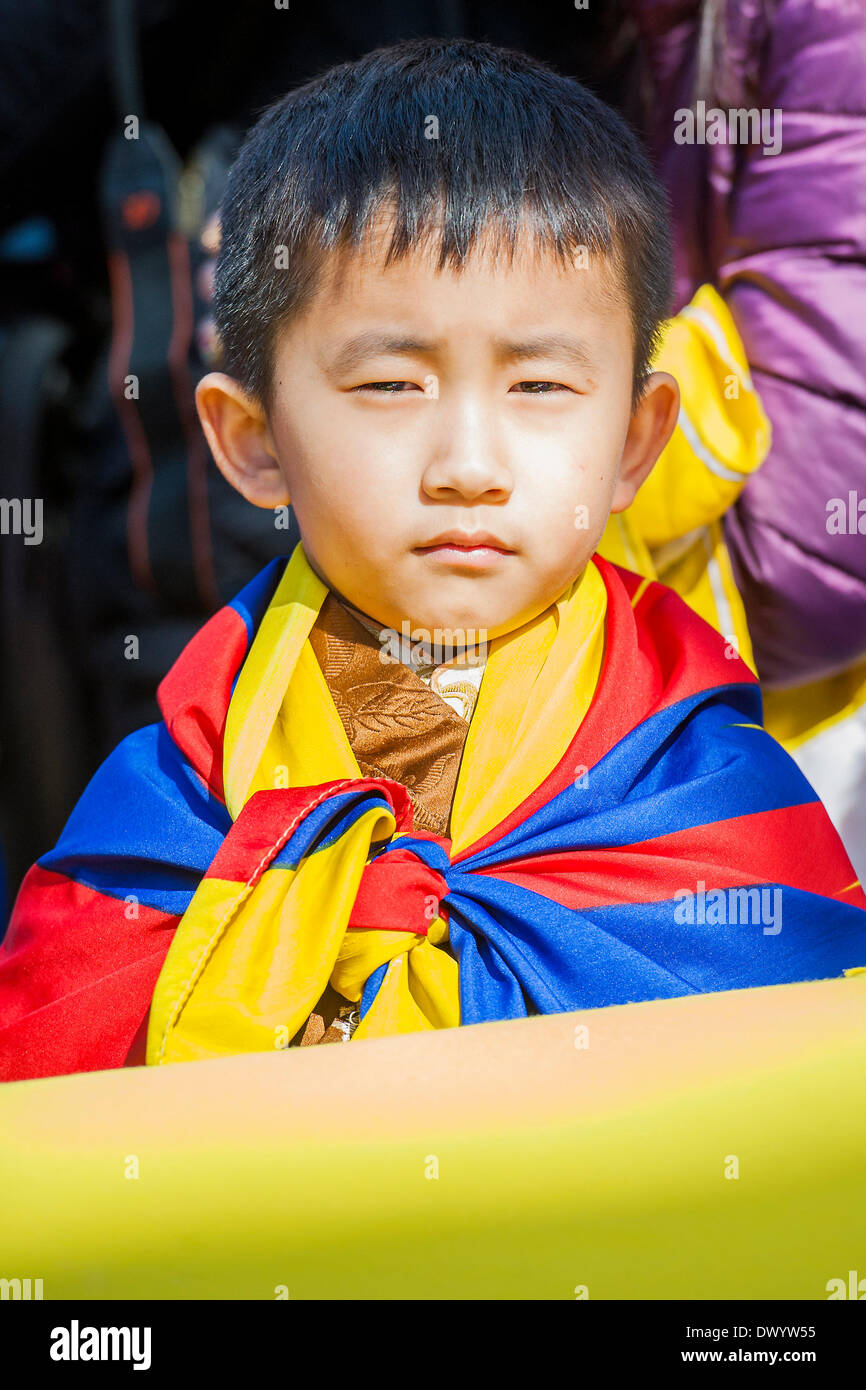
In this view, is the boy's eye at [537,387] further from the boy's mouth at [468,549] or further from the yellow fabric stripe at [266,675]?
the yellow fabric stripe at [266,675]

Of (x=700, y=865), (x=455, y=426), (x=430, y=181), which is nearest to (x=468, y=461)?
(x=455, y=426)

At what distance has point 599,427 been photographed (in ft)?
2.79

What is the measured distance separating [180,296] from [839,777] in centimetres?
83

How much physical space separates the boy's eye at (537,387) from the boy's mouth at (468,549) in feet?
0.29

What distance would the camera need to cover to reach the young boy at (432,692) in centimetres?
80

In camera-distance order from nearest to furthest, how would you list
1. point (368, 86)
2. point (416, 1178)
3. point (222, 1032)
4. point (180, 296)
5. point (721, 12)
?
point (416, 1178)
point (222, 1032)
point (368, 86)
point (721, 12)
point (180, 296)

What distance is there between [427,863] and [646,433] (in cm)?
35

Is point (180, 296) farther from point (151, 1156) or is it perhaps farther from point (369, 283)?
point (151, 1156)

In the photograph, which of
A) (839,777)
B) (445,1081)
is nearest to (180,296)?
(839,777)

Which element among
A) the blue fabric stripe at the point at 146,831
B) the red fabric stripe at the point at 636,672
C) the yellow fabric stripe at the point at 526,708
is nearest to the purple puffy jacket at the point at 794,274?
the red fabric stripe at the point at 636,672

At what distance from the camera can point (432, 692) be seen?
0.90 meters

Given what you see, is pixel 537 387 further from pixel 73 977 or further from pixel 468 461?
pixel 73 977

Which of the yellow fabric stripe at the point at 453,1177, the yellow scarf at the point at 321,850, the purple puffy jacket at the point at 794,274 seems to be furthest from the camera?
the purple puffy jacket at the point at 794,274

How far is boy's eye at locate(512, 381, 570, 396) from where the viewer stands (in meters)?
0.83
